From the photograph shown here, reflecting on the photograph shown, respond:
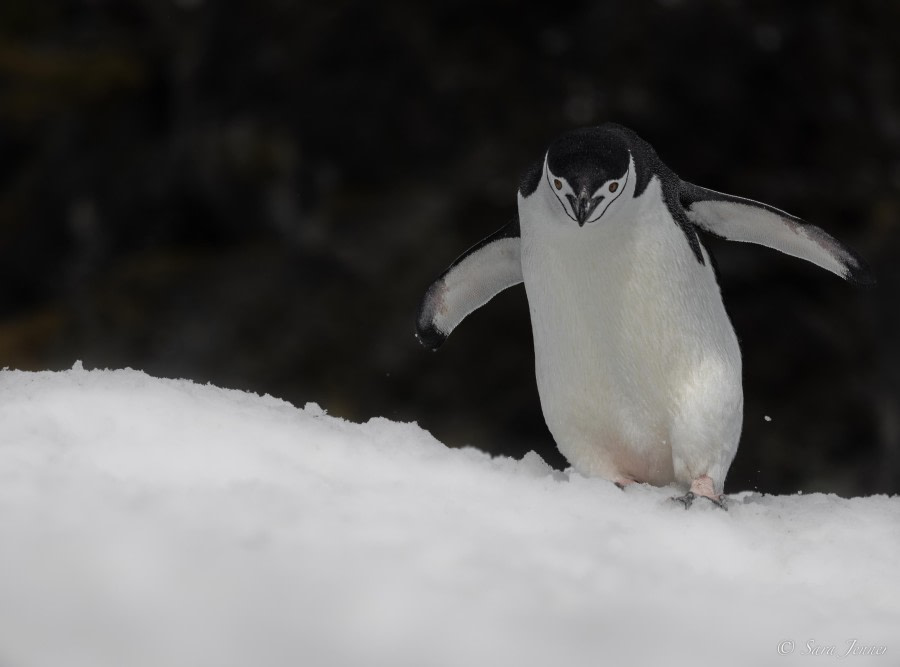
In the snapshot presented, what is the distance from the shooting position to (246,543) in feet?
3.84

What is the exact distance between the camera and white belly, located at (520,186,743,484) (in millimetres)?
1877

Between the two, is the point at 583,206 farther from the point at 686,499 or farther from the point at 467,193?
the point at 467,193

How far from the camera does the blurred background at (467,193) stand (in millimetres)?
4555

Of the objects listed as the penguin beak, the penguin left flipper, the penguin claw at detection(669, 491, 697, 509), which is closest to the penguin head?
the penguin beak

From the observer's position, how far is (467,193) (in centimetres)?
514

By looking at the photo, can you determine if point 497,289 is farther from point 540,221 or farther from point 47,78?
point 47,78

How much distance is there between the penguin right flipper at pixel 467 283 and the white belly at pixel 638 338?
0.75ft

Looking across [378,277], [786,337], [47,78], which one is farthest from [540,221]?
[47,78]

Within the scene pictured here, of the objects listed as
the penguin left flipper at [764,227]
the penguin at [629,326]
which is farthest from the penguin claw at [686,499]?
the penguin left flipper at [764,227]

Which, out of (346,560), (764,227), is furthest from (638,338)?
(346,560)

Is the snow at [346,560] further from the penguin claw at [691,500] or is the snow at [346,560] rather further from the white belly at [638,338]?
the white belly at [638,338]

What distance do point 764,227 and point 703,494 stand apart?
2.01ft

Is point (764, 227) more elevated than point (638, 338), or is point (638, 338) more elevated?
point (764, 227)

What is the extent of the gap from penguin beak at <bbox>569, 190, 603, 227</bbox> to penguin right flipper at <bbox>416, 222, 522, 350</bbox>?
45 centimetres
